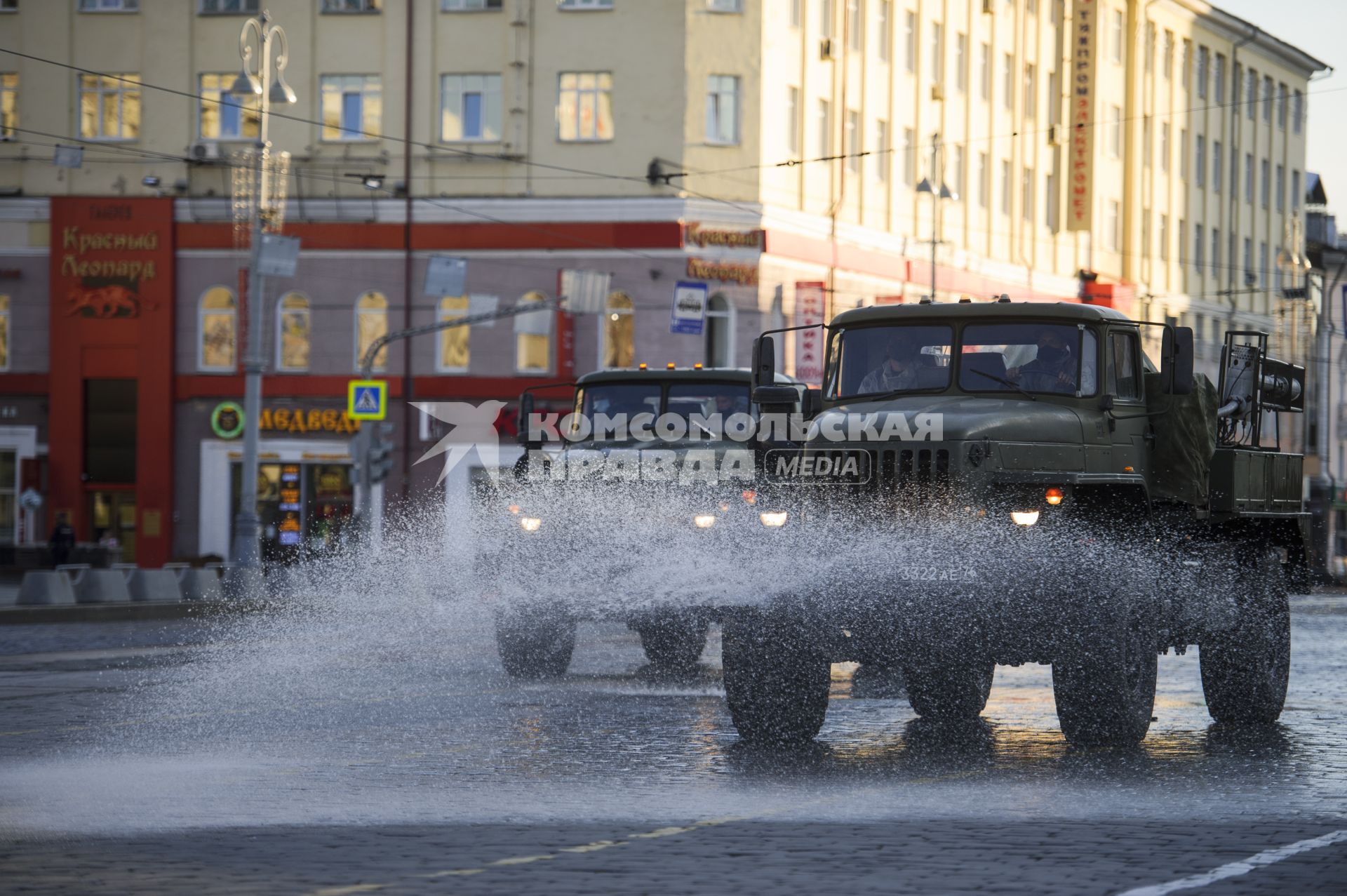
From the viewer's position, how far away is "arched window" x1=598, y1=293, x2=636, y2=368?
48906 mm

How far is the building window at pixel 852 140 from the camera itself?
2122 inches

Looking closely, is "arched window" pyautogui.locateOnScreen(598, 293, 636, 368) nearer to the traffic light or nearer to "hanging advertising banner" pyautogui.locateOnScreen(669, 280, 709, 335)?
"hanging advertising banner" pyautogui.locateOnScreen(669, 280, 709, 335)

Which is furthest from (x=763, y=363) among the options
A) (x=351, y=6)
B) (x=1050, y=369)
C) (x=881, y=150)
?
(x=881, y=150)

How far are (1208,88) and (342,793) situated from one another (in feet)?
239

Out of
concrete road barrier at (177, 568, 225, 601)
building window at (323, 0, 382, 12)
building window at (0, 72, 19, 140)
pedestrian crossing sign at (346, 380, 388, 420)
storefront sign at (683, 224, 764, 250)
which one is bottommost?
concrete road barrier at (177, 568, 225, 601)

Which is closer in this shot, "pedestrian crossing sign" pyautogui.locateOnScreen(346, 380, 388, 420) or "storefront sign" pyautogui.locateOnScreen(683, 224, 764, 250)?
"pedestrian crossing sign" pyautogui.locateOnScreen(346, 380, 388, 420)

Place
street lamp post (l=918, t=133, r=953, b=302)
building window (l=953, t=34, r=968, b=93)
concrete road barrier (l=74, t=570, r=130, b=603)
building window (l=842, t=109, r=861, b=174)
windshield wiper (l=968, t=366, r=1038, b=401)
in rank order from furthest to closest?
building window (l=953, t=34, r=968, b=93)
building window (l=842, t=109, r=861, b=174)
street lamp post (l=918, t=133, r=953, b=302)
concrete road barrier (l=74, t=570, r=130, b=603)
windshield wiper (l=968, t=366, r=1038, b=401)

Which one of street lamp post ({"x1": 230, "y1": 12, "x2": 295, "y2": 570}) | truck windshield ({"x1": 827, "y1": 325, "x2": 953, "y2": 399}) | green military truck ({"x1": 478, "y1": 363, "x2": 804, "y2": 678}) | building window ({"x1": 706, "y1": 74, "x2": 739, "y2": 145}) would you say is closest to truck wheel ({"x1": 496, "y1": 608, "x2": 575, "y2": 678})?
green military truck ({"x1": 478, "y1": 363, "x2": 804, "y2": 678})

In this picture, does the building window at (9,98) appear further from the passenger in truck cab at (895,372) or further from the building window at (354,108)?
the passenger in truck cab at (895,372)

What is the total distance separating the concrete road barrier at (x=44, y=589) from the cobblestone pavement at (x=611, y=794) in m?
14.1

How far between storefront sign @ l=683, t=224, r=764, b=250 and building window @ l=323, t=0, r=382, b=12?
30.0 feet

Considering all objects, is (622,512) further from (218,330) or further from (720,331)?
(218,330)

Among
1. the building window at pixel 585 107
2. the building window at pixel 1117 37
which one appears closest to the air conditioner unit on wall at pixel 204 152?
the building window at pixel 585 107

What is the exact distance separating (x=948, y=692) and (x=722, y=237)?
34.6 meters
